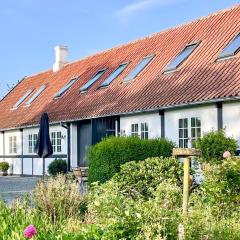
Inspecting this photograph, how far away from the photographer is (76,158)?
2503 centimetres

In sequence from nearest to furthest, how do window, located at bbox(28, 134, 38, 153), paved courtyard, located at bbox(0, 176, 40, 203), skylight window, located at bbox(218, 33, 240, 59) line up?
paved courtyard, located at bbox(0, 176, 40, 203), skylight window, located at bbox(218, 33, 240, 59), window, located at bbox(28, 134, 38, 153)

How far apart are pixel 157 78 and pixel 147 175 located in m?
10.9

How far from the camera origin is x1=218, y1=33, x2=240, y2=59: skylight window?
56.6ft

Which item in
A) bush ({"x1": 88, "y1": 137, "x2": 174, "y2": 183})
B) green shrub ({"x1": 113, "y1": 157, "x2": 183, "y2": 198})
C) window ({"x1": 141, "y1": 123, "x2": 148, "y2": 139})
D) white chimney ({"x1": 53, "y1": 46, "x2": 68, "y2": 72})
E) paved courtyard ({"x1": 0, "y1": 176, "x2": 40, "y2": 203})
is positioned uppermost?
white chimney ({"x1": 53, "y1": 46, "x2": 68, "y2": 72})

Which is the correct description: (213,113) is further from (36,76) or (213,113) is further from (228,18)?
(36,76)

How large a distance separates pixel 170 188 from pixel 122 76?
15449 millimetres

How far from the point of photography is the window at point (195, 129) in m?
17.2

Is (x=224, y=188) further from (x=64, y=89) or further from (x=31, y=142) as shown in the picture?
(x=31, y=142)

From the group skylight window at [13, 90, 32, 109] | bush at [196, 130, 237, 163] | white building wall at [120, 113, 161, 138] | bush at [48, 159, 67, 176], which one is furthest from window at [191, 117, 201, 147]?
skylight window at [13, 90, 32, 109]

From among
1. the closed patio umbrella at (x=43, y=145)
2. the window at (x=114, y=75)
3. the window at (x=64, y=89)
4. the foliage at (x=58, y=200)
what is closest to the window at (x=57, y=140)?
the window at (x=64, y=89)

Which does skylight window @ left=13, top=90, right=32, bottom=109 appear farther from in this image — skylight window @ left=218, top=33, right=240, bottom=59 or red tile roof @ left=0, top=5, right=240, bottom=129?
skylight window @ left=218, top=33, right=240, bottom=59

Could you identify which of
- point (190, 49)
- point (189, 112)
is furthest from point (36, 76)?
point (189, 112)

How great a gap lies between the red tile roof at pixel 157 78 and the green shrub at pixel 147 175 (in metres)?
5.42

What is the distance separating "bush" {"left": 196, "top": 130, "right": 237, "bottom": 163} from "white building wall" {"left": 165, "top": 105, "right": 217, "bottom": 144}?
1.70m
